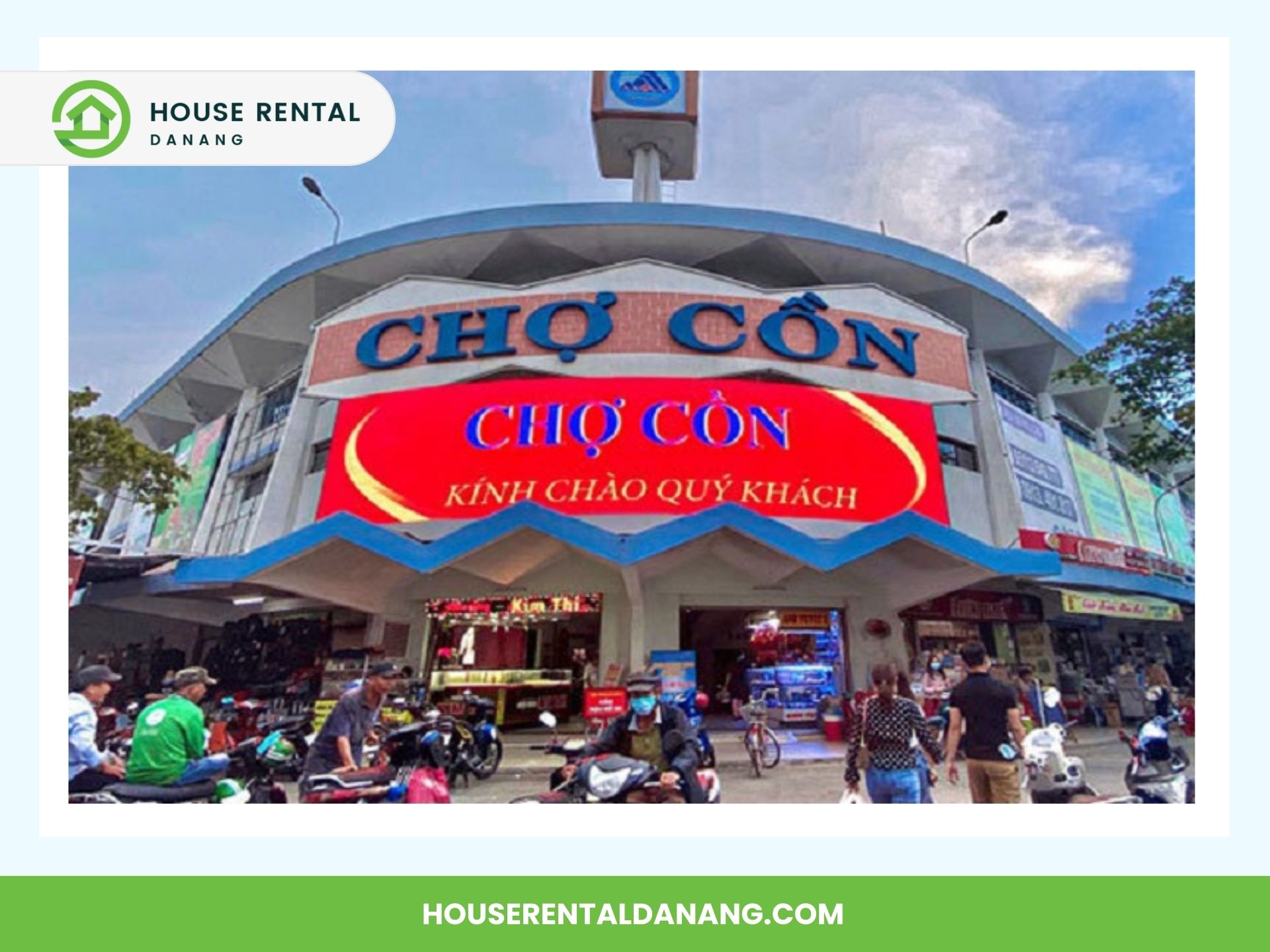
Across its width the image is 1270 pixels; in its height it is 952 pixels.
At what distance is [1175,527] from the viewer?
16750mm

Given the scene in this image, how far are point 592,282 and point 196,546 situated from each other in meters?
10.7

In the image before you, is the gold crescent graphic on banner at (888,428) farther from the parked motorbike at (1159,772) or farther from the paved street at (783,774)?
the parked motorbike at (1159,772)

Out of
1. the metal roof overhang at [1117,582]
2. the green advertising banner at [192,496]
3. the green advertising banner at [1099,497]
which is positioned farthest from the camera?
the green advertising banner at [192,496]

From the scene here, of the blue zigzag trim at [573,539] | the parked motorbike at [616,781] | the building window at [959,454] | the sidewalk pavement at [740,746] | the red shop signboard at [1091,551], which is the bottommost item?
the sidewalk pavement at [740,746]

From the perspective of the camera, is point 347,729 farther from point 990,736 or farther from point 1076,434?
point 1076,434

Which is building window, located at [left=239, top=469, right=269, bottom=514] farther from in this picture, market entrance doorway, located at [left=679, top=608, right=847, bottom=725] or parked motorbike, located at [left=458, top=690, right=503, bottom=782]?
market entrance doorway, located at [left=679, top=608, right=847, bottom=725]

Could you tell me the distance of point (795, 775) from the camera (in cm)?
769

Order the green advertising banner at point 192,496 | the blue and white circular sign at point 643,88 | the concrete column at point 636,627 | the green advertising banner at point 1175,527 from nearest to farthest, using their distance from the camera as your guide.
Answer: the concrete column at point 636,627 → the blue and white circular sign at point 643,88 → the green advertising banner at point 192,496 → the green advertising banner at point 1175,527

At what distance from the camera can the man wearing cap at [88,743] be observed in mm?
4883

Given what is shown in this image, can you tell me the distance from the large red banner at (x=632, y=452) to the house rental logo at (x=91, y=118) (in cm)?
597

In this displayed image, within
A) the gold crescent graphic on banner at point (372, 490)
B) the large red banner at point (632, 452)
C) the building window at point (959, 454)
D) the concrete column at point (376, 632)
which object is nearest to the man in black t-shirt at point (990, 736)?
the large red banner at point (632, 452)

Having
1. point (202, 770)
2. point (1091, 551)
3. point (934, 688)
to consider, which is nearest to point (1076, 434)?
point (1091, 551)

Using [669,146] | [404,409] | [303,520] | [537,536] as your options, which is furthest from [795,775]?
[669,146]
